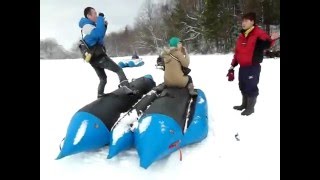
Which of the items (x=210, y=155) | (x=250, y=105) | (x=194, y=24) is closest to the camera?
(x=210, y=155)

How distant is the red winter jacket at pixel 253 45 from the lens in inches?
171

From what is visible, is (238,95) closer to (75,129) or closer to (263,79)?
(263,79)

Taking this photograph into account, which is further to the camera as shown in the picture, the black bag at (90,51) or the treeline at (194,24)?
the treeline at (194,24)

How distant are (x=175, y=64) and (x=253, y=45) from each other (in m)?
1.14

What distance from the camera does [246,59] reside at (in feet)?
14.8

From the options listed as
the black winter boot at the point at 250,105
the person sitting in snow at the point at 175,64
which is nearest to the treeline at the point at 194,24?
the black winter boot at the point at 250,105

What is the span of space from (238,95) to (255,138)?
8.00 feet

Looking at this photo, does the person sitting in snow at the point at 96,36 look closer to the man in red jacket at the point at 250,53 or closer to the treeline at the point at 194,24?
the man in red jacket at the point at 250,53

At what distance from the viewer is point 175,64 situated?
4.44m

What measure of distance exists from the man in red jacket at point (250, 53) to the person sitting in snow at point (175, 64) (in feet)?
2.66

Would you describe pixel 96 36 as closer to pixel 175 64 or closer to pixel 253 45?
pixel 175 64

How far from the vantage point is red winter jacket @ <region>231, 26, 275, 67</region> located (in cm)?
434

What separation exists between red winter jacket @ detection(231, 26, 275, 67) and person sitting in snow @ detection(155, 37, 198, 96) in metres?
0.84

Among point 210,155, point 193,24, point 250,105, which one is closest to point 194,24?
point 193,24
